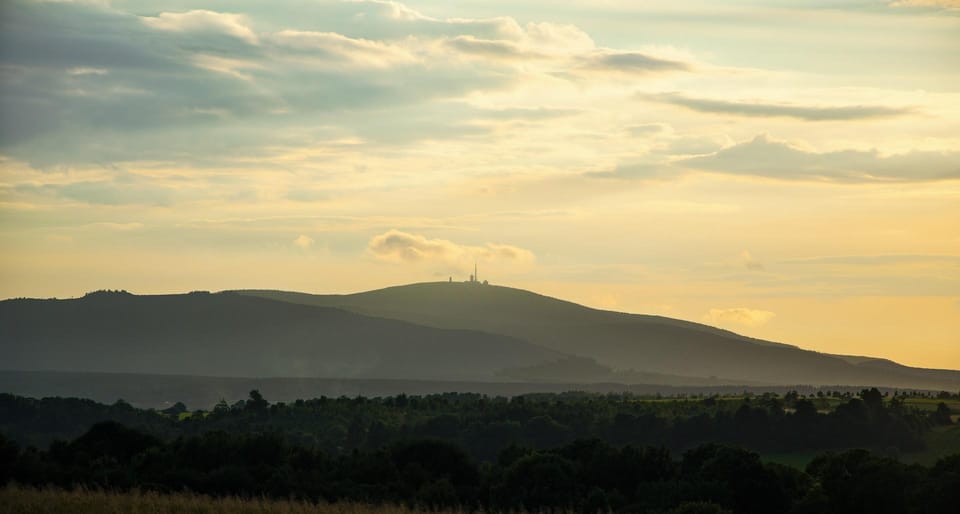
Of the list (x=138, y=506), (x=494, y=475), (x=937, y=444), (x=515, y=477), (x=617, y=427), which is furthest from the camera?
(x=617, y=427)

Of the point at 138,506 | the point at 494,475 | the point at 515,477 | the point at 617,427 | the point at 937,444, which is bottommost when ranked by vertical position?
the point at 494,475

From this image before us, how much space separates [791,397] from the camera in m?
193

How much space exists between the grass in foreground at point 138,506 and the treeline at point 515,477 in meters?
10.5

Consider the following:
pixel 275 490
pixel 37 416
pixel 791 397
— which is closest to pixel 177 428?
pixel 37 416

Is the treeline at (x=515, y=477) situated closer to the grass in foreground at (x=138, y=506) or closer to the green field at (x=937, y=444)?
the grass in foreground at (x=138, y=506)

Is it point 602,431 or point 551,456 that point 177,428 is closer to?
point 602,431

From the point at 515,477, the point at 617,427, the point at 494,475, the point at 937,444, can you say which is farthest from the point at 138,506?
the point at 937,444

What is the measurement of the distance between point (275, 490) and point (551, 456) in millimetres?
18069

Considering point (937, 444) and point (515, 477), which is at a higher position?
point (937, 444)

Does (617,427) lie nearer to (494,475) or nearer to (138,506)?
(494,475)

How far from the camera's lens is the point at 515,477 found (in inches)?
2778

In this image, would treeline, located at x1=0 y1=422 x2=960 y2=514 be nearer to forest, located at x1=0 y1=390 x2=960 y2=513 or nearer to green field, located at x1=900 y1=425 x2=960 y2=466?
forest, located at x1=0 y1=390 x2=960 y2=513

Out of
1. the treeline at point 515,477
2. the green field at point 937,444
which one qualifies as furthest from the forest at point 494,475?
the green field at point 937,444

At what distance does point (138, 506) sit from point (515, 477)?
3041 cm
